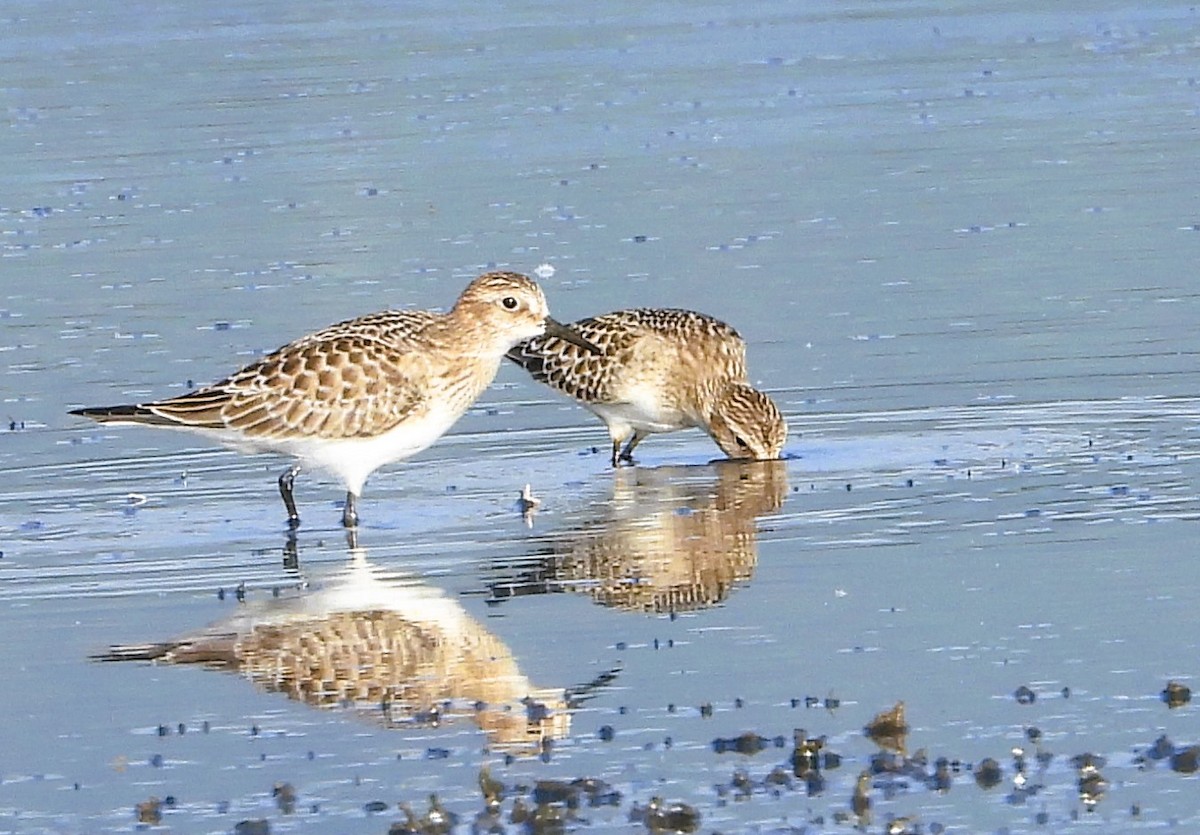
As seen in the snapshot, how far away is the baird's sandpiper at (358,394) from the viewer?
12.4m

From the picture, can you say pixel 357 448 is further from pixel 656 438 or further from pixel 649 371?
pixel 656 438

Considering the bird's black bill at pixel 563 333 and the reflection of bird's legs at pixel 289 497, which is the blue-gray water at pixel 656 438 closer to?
the reflection of bird's legs at pixel 289 497

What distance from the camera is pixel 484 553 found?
1143 centimetres

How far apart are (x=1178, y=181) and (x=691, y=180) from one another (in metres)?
3.74

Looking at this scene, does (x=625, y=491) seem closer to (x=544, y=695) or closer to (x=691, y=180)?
(x=544, y=695)

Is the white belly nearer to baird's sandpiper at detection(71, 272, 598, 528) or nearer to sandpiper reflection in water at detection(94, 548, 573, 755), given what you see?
baird's sandpiper at detection(71, 272, 598, 528)

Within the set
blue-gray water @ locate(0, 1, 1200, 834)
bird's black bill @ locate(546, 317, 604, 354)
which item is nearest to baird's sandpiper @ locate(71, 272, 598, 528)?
bird's black bill @ locate(546, 317, 604, 354)

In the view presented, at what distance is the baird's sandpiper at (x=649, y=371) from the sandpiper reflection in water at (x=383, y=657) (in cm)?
370

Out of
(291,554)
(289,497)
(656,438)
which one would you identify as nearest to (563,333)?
(289,497)

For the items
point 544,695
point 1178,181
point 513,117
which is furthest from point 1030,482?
point 513,117

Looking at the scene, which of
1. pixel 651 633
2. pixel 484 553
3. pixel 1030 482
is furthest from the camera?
pixel 1030 482

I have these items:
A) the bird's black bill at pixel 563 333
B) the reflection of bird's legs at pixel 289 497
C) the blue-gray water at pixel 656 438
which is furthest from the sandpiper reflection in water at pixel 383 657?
the bird's black bill at pixel 563 333

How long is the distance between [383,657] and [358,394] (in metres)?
2.91

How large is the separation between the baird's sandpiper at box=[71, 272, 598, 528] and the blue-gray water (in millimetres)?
362
